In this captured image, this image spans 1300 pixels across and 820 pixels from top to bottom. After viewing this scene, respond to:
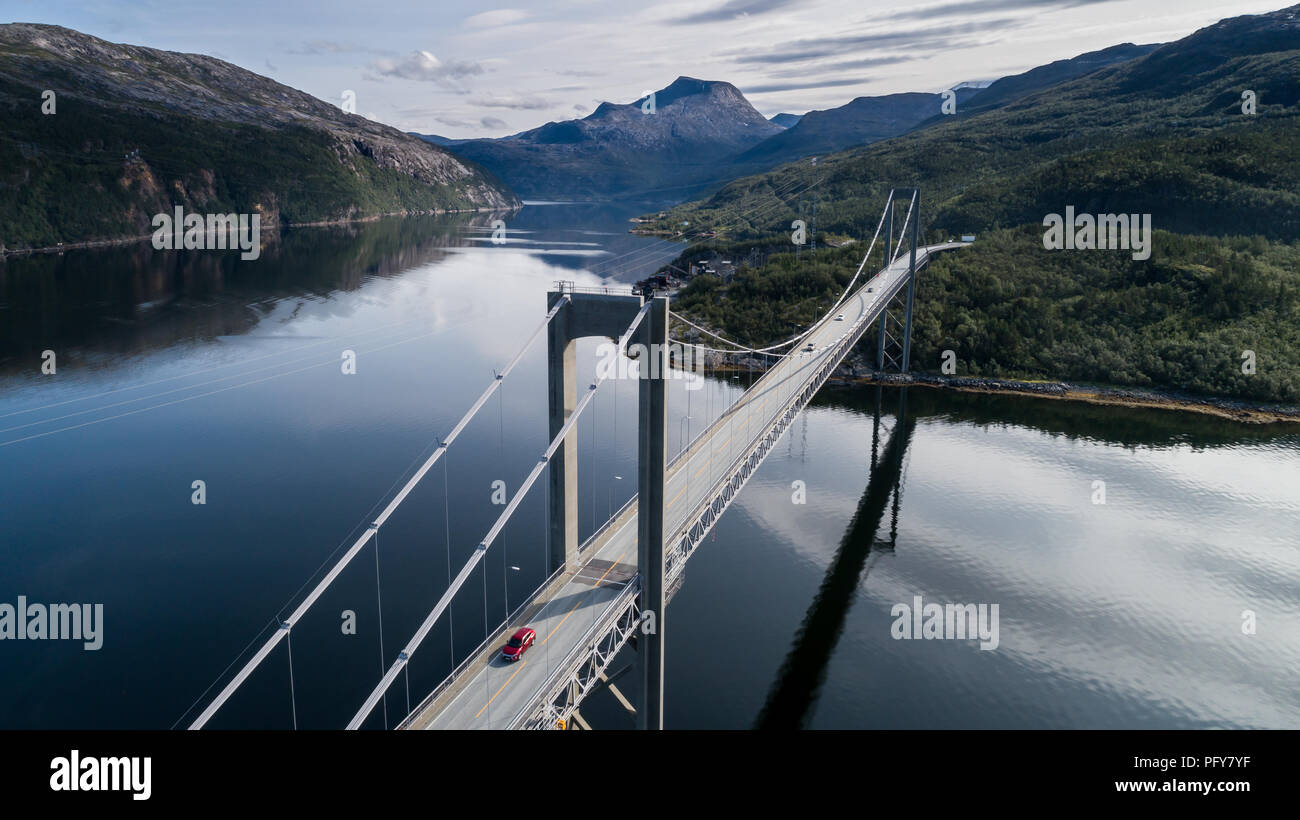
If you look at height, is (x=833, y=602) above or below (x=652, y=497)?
below

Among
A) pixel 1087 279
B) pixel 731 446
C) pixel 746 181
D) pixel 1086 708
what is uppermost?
pixel 746 181

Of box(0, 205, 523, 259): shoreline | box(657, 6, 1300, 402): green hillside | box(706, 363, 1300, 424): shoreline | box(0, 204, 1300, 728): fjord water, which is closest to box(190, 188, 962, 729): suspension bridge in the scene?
box(0, 204, 1300, 728): fjord water

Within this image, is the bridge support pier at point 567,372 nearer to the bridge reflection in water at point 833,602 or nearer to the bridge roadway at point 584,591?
the bridge roadway at point 584,591

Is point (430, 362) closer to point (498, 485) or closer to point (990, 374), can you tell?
point (498, 485)

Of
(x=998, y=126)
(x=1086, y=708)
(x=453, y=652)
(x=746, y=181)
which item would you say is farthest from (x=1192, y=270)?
(x=746, y=181)

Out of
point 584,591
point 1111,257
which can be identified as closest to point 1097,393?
point 1111,257

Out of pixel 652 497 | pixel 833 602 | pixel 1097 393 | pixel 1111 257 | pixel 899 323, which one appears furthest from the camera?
pixel 1111 257

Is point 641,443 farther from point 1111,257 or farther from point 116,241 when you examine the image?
point 116,241
